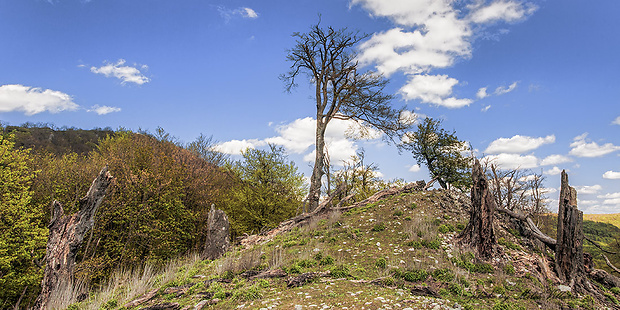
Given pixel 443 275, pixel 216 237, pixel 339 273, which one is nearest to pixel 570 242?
pixel 443 275

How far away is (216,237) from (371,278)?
8.36 metres

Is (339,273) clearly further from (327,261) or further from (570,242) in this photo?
(570,242)

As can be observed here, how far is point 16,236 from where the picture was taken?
17500mm

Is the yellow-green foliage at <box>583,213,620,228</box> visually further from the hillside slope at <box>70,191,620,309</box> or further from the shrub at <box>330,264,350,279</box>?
the shrub at <box>330,264,350,279</box>

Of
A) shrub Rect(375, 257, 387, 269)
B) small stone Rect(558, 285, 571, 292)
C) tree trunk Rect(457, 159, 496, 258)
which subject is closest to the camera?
small stone Rect(558, 285, 571, 292)

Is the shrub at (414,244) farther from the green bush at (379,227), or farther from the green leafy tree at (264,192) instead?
the green leafy tree at (264,192)

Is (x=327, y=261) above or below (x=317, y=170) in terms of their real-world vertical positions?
below

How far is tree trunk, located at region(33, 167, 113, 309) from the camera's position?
10727 millimetres

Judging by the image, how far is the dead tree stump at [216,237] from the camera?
1376 centimetres

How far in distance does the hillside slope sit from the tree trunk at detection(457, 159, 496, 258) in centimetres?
43

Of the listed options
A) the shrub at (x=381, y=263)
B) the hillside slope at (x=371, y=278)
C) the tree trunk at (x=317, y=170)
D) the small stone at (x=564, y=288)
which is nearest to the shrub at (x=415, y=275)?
the hillside slope at (x=371, y=278)

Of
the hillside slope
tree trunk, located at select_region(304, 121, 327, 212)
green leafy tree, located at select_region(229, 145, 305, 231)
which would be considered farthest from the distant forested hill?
the hillside slope

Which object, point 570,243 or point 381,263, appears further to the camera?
point 570,243

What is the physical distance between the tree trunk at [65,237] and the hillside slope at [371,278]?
218cm
